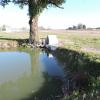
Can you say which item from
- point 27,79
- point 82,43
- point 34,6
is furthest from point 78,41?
point 27,79

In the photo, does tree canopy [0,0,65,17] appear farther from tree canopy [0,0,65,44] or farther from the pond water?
the pond water

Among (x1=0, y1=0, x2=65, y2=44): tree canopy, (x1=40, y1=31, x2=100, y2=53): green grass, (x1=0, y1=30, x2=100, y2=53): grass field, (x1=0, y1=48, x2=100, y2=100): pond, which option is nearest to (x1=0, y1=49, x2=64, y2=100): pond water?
(x1=0, y1=48, x2=100, y2=100): pond

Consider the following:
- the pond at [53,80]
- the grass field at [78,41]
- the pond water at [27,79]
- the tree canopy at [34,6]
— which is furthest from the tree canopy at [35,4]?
the pond at [53,80]

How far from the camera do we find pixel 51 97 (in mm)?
11148

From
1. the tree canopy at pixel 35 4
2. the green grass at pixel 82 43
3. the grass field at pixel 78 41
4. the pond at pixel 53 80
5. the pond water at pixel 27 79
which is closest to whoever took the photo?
the pond at pixel 53 80

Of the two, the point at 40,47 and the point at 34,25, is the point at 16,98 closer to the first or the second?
the point at 40,47

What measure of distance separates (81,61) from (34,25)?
57.3 feet

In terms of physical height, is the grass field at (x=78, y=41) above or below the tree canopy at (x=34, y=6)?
below

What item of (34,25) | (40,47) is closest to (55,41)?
(40,47)

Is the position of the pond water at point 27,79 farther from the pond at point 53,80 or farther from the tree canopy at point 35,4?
the tree canopy at point 35,4

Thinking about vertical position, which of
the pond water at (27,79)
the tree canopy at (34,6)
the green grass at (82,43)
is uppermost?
the tree canopy at (34,6)

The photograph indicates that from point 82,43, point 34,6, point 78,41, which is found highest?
point 34,6

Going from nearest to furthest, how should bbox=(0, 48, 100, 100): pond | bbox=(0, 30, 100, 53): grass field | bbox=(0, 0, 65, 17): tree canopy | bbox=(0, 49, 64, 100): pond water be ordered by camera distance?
1. bbox=(0, 48, 100, 100): pond
2. bbox=(0, 49, 64, 100): pond water
3. bbox=(0, 30, 100, 53): grass field
4. bbox=(0, 0, 65, 17): tree canopy

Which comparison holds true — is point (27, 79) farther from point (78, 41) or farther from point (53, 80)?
Answer: point (78, 41)
